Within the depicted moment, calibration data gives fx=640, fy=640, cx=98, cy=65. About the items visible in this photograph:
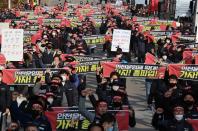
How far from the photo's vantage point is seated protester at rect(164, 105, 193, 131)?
378 inches

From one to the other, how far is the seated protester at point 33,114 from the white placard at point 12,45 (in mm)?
5992

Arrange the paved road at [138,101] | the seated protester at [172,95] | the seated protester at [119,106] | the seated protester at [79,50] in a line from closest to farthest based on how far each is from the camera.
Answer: the seated protester at [172,95], the seated protester at [119,106], the paved road at [138,101], the seated protester at [79,50]

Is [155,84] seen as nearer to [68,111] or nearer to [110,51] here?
[68,111]

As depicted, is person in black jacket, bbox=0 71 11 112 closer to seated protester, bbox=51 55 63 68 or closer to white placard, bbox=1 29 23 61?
seated protester, bbox=51 55 63 68

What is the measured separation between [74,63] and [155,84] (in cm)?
244

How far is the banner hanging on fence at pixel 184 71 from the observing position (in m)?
15.8

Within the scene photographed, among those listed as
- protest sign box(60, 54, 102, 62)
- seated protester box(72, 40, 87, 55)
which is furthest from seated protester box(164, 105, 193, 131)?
seated protester box(72, 40, 87, 55)

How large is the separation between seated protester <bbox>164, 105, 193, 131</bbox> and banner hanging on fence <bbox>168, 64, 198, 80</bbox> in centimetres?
591

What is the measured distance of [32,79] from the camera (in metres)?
15.6

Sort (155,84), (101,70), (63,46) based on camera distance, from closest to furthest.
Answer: (155,84) < (101,70) < (63,46)

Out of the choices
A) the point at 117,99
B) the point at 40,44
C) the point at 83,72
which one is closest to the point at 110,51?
the point at 40,44

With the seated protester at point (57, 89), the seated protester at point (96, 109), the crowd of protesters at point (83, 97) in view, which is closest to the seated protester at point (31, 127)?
the crowd of protesters at point (83, 97)

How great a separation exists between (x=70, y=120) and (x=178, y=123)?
7.67ft

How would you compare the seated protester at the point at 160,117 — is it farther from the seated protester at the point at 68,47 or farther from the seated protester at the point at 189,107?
the seated protester at the point at 68,47
